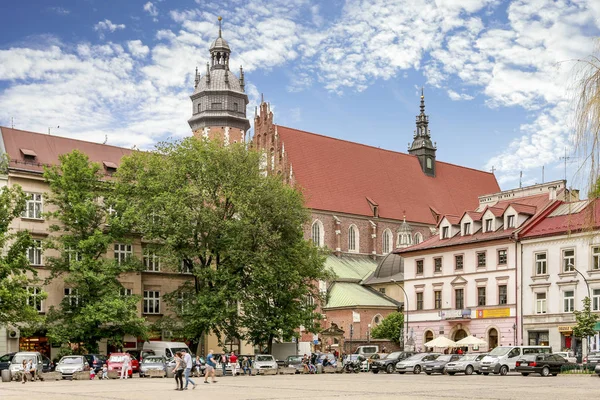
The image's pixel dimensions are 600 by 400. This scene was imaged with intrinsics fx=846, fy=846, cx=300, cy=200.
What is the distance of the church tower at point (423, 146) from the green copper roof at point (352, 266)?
20053mm

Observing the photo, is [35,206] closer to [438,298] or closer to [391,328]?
[438,298]

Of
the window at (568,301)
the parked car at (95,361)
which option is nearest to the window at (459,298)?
the window at (568,301)

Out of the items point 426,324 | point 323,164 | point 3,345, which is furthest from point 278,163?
point 3,345

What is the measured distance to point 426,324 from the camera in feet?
219

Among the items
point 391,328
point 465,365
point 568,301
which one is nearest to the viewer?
point 465,365

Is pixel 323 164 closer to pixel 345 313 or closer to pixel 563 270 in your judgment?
pixel 345 313

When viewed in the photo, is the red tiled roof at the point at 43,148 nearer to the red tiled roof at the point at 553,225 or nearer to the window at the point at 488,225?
the window at the point at 488,225

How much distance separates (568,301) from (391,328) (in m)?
22.7

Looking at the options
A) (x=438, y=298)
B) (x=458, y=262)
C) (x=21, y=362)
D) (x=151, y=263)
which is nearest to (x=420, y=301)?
(x=438, y=298)

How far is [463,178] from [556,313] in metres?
55.5

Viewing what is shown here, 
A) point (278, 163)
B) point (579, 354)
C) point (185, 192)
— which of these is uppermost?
point (278, 163)

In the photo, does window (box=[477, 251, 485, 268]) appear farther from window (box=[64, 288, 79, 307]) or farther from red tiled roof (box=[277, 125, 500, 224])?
window (box=[64, 288, 79, 307])

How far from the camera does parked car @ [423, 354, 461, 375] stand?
166 feet

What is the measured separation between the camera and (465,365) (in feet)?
162
